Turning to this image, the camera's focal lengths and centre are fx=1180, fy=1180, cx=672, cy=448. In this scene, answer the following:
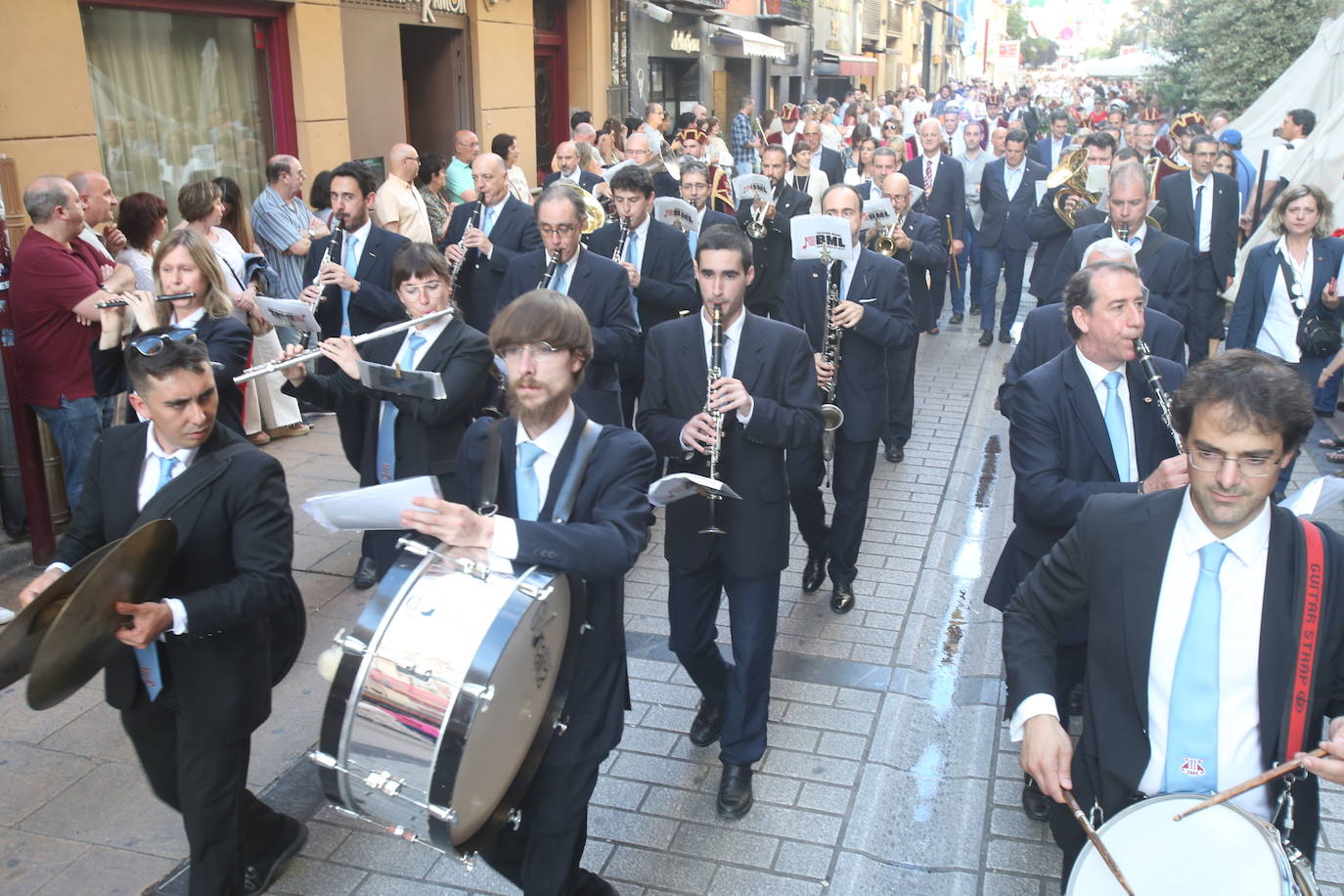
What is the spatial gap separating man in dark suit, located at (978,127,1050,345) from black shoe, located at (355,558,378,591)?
7850mm

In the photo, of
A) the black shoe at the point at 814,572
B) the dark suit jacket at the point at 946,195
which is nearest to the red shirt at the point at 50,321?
the black shoe at the point at 814,572

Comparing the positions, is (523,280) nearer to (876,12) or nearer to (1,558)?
(1,558)

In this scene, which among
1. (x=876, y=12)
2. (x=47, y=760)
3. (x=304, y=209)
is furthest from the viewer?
(x=876, y=12)

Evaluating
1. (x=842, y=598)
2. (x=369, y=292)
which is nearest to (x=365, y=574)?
(x=369, y=292)

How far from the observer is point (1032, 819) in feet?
14.5

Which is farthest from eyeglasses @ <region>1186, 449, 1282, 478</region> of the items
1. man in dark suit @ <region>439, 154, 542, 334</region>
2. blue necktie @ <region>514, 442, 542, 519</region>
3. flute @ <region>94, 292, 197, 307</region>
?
man in dark suit @ <region>439, 154, 542, 334</region>

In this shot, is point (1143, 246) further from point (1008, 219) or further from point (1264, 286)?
point (1008, 219)

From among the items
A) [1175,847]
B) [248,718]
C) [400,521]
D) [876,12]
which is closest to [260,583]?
[248,718]

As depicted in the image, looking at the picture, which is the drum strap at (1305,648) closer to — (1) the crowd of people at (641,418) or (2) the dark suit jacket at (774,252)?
(1) the crowd of people at (641,418)

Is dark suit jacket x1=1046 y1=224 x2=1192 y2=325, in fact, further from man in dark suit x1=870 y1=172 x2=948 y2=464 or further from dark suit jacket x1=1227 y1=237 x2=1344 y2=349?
man in dark suit x1=870 y1=172 x2=948 y2=464

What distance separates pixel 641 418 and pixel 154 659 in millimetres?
2054

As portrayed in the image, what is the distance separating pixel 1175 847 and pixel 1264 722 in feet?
1.21

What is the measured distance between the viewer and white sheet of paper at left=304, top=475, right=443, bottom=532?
281 centimetres

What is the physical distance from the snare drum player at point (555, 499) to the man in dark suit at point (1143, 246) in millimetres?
4501
